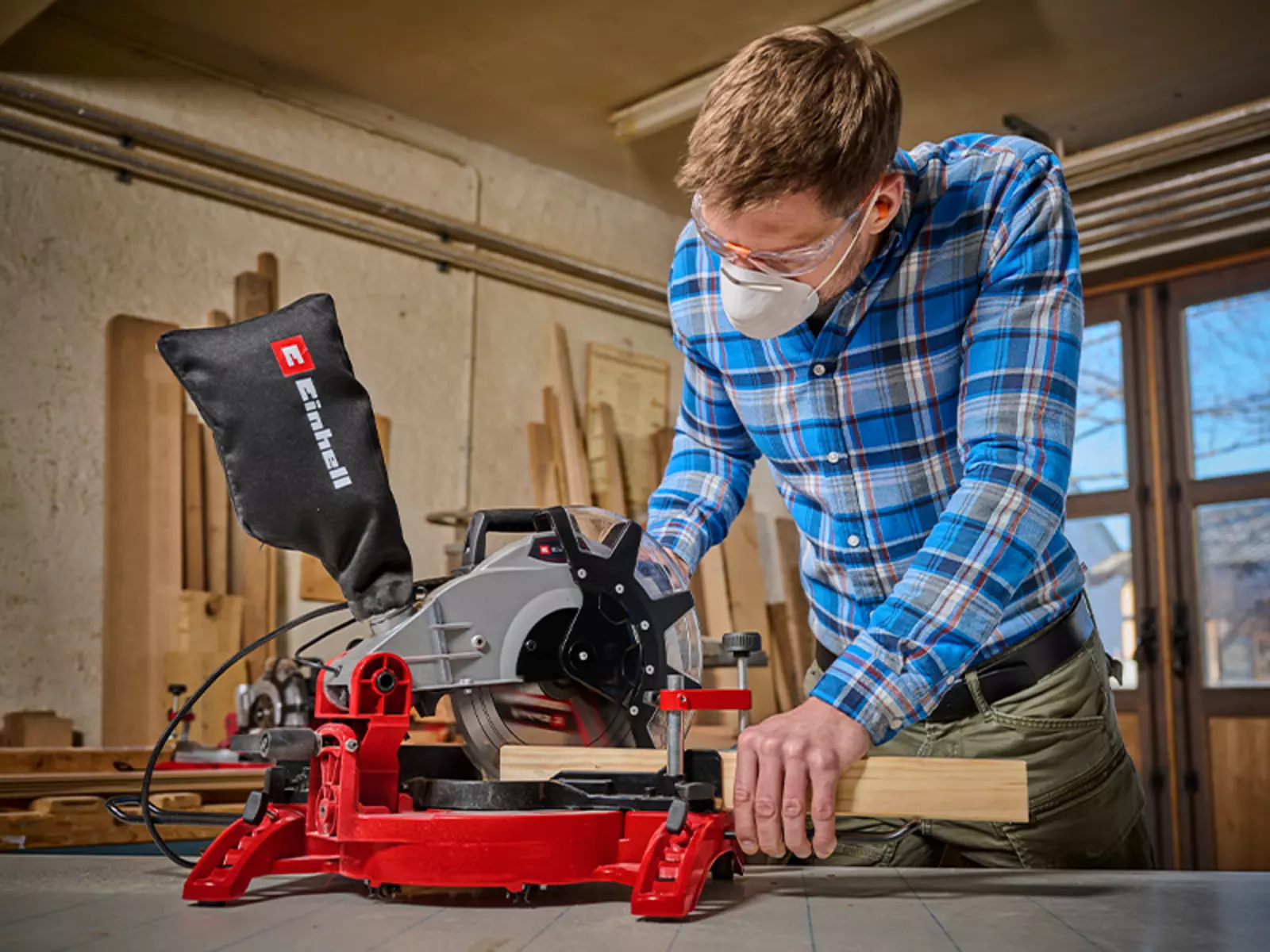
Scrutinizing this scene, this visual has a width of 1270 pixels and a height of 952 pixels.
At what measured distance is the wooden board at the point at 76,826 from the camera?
2521 mm

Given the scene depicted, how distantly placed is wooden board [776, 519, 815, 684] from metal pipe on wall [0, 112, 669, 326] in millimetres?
1278

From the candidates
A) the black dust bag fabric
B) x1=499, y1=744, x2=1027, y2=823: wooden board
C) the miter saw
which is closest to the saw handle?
the miter saw

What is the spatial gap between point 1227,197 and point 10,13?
4.30m

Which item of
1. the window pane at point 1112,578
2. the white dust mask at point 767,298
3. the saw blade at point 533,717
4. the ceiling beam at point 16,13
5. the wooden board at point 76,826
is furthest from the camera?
the window pane at point 1112,578

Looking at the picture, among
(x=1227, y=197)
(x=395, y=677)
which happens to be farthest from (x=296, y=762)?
(x=1227, y=197)

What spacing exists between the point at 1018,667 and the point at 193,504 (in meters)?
3.35

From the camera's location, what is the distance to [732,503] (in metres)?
1.69

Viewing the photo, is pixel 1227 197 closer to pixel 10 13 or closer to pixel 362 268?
pixel 362 268

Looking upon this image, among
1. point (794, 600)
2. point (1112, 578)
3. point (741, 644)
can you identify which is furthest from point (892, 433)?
point (1112, 578)

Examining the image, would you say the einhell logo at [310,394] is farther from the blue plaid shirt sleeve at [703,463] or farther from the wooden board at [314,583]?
the wooden board at [314,583]

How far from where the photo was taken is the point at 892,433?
→ 1515 mm

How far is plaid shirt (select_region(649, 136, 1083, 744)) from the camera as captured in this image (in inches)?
47.2

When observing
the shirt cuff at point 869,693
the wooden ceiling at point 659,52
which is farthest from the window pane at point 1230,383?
the shirt cuff at point 869,693

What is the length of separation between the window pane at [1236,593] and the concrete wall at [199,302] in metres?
3.01
